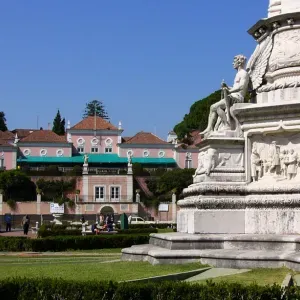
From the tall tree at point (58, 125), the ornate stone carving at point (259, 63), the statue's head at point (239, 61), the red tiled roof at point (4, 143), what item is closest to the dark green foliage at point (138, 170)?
the red tiled roof at point (4, 143)

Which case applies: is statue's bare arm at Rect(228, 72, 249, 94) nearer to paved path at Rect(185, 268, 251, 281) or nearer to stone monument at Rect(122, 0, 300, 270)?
stone monument at Rect(122, 0, 300, 270)

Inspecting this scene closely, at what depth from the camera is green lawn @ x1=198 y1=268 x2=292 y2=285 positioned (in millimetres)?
11035

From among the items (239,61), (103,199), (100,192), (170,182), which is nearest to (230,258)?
(239,61)

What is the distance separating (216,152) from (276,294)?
24.4 feet

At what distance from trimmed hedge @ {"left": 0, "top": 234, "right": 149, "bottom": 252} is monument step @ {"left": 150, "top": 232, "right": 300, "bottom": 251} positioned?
30.6ft

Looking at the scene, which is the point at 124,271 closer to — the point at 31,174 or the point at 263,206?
the point at 263,206

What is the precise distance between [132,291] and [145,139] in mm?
91446

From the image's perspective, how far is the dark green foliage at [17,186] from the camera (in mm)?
82125

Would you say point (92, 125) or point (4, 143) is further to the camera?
point (92, 125)

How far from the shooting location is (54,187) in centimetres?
8619

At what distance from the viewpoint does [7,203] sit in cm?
7875

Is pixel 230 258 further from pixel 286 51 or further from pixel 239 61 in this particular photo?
pixel 286 51

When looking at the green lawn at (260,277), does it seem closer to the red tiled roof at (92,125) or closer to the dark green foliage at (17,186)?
the dark green foliage at (17,186)

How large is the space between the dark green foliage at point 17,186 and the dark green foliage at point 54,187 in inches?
53.6
